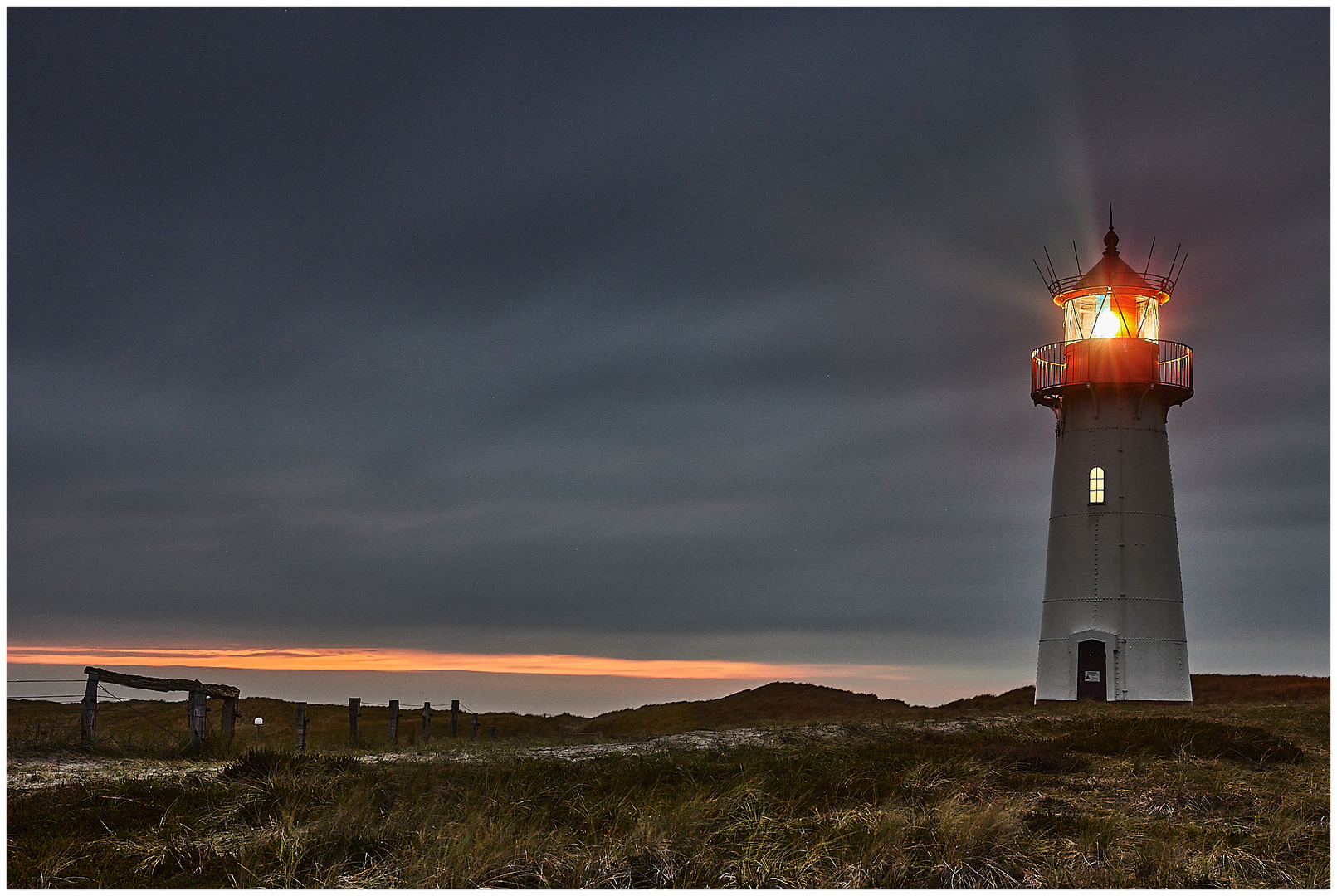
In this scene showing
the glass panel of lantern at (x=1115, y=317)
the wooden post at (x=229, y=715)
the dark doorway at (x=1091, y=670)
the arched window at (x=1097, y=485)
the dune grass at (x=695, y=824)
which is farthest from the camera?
the glass panel of lantern at (x=1115, y=317)

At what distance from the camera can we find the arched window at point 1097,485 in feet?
105

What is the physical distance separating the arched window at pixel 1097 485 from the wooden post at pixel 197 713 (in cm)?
2310

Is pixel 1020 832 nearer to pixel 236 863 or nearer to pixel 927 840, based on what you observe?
pixel 927 840

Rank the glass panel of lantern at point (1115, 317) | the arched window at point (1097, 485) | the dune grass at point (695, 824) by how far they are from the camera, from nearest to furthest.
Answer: the dune grass at point (695, 824)
the arched window at point (1097, 485)
the glass panel of lantern at point (1115, 317)

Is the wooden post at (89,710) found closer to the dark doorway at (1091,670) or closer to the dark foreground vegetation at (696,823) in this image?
the dark foreground vegetation at (696,823)

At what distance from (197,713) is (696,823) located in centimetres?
1031

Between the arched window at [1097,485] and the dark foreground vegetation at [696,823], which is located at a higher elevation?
the arched window at [1097,485]

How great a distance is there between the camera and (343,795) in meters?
12.4

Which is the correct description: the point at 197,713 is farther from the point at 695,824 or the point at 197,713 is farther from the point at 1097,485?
the point at 1097,485

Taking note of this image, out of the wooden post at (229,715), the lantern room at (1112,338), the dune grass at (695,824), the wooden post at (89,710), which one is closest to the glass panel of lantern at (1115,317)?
the lantern room at (1112,338)

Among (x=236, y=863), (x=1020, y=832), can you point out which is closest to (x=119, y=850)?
(x=236, y=863)

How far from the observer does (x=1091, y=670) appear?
31.1 m

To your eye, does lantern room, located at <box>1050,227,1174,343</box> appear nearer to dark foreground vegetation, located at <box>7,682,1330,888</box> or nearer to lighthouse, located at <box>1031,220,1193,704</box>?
lighthouse, located at <box>1031,220,1193,704</box>

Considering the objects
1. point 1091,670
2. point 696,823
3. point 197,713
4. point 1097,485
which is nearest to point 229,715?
point 197,713
